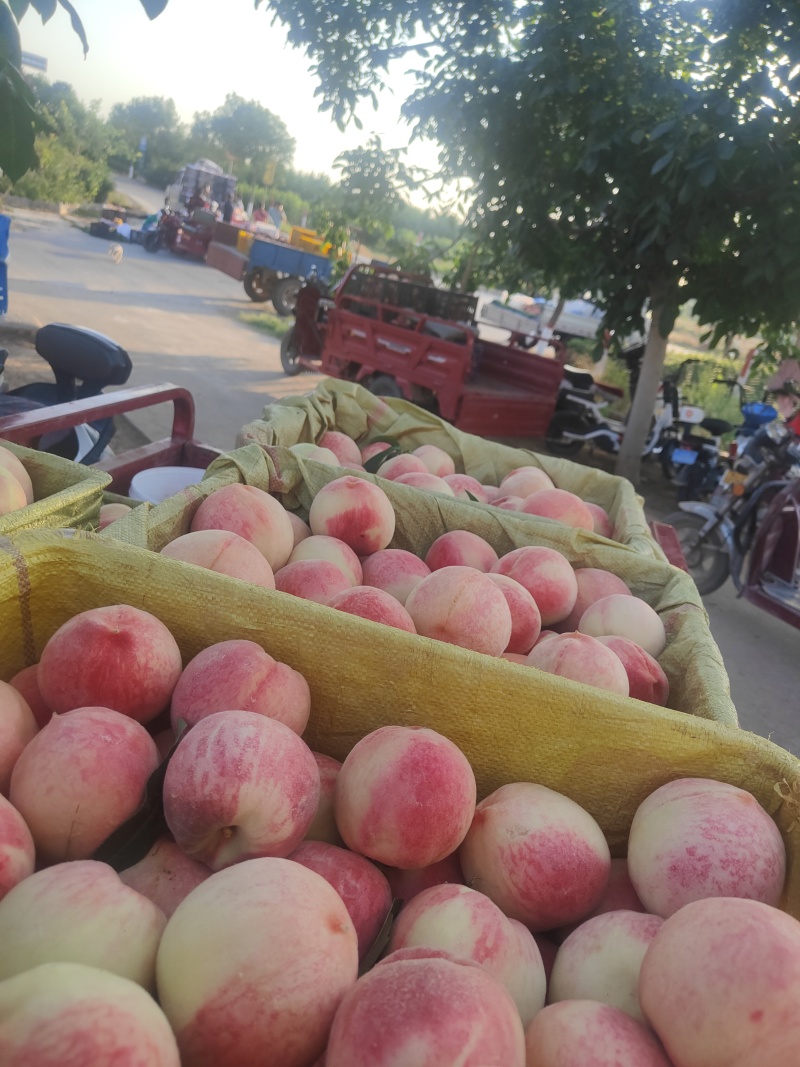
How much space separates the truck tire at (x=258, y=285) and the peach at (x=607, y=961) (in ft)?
50.9

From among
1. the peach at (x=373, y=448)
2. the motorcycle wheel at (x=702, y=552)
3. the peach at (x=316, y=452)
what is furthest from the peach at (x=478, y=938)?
the motorcycle wheel at (x=702, y=552)

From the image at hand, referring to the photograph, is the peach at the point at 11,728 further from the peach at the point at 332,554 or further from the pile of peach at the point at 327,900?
the peach at the point at 332,554

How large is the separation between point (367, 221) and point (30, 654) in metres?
10.9

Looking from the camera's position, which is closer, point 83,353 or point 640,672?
point 640,672

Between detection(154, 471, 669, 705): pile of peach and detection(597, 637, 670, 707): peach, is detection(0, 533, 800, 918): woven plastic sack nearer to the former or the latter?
detection(154, 471, 669, 705): pile of peach

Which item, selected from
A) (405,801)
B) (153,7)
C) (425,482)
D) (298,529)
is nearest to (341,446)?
(425,482)

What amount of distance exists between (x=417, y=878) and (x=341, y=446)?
6.73 feet

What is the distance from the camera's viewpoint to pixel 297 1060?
0.73 metres

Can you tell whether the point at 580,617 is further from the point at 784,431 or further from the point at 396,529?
the point at 784,431

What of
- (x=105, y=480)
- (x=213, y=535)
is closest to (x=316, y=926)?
(x=213, y=535)

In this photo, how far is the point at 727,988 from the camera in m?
0.73

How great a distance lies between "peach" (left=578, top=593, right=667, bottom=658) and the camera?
1.75 meters

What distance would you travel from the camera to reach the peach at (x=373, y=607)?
141 centimetres

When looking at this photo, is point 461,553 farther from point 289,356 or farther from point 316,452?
point 289,356
